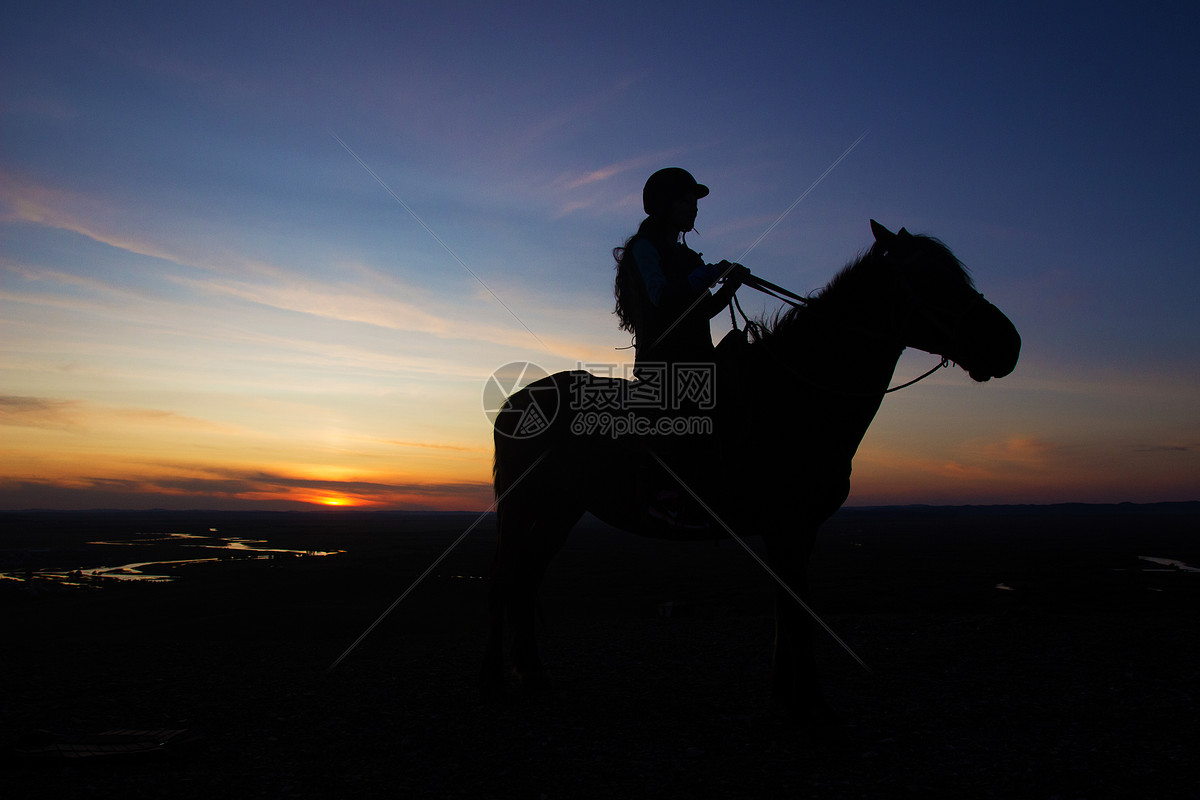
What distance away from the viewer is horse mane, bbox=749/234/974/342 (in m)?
4.68

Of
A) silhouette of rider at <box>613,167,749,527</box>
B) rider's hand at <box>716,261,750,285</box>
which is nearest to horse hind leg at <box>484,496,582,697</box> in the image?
silhouette of rider at <box>613,167,749,527</box>

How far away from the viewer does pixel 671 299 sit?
16.3 feet

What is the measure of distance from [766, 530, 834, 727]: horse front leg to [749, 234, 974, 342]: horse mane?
1642 mm

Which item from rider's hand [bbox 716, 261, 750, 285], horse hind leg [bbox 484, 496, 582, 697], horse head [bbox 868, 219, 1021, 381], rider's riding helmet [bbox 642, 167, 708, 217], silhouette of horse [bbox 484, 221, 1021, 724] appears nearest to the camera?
horse head [bbox 868, 219, 1021, 381]

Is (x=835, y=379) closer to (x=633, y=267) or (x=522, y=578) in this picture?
(x=633, y=267)

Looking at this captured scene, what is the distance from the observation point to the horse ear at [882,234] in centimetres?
486

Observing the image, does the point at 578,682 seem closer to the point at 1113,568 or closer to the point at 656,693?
the point at 656,693

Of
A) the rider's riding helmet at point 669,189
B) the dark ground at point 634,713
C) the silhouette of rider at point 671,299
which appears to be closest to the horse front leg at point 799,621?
the dark ground at point 634,713

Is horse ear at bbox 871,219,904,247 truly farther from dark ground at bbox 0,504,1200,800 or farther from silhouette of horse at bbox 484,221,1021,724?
dark ground at bbox 0,504,1200,800

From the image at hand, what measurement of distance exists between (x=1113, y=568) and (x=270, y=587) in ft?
100

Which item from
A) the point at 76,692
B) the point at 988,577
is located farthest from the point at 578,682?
the point at 988,577

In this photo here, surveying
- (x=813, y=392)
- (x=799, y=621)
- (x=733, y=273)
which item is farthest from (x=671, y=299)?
(x=799, y=621)

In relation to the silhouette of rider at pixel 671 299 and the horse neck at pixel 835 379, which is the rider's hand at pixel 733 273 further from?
the horse neck at pixel 835 379

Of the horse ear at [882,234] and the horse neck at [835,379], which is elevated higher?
the horse ear at [882,234]
